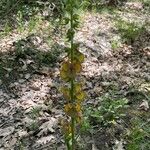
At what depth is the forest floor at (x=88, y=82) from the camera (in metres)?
4.73

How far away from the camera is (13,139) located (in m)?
4.81

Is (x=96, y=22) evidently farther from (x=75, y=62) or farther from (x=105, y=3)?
(x=75, y=62)

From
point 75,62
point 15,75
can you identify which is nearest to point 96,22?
point 15,75

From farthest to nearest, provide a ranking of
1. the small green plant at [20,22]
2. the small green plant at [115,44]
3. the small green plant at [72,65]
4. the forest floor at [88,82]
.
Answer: the small green plant at [20,22] < the small green plant at [115,44] < the forest floor at [88,82] < the small green plant at [72,65]

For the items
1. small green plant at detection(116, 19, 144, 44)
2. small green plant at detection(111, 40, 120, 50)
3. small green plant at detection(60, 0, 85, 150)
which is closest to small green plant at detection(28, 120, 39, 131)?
small green plant at detection(60, 0, 85, 150)

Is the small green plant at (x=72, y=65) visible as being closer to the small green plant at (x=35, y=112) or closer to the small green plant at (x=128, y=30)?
the small green plant at (x=35, y=112)

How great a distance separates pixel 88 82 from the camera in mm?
6102

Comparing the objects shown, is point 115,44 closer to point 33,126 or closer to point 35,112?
point 35,112

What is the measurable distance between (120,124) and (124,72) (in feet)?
5.58

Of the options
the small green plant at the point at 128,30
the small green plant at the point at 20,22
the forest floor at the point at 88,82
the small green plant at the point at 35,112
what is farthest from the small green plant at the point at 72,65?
the small green plant at the point at 128,30

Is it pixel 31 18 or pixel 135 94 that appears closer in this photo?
pixel 135 94

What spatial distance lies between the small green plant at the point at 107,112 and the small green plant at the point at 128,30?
265cm

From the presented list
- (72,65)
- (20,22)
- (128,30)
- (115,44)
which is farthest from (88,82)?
(72,65)

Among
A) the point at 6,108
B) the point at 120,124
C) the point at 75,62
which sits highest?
the point at 75,62
